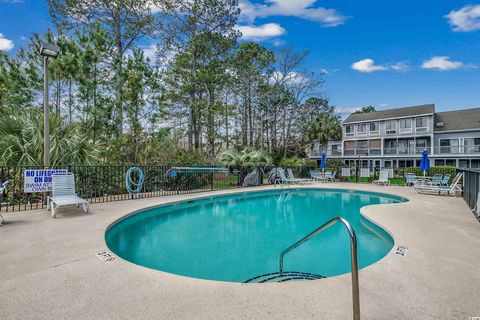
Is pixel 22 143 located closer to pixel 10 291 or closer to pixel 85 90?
pixel 85 90

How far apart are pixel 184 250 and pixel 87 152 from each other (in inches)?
245

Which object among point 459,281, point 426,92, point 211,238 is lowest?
point 211,238

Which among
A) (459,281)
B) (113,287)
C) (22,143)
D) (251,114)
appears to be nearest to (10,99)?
(22,143)

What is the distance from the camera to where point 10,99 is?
11.9 meters

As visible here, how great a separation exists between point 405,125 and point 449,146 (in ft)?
15.0

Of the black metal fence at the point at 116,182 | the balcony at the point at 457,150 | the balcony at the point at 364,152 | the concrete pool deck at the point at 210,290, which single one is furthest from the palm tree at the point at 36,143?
the balcony at the point at 457,150

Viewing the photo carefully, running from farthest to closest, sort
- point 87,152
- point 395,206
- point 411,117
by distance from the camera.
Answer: point 411,117 → point 87,152 → point 395,206

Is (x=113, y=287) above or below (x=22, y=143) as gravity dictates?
below

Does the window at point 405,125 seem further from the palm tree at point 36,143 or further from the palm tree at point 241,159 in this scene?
the palm tree at point 36,143

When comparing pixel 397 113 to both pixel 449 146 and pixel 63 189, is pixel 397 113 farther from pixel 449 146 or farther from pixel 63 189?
pixel 63 189

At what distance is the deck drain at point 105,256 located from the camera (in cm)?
367

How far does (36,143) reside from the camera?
332 inches

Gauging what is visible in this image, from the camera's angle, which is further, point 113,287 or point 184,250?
point 184,250

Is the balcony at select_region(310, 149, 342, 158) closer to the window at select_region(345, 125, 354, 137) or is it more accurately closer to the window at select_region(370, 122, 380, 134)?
the window at select_region(345, 125, 354, 137)
